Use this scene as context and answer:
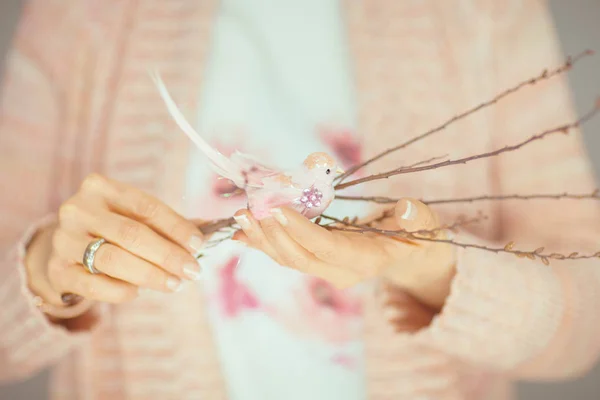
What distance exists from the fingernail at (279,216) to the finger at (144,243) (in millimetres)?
94

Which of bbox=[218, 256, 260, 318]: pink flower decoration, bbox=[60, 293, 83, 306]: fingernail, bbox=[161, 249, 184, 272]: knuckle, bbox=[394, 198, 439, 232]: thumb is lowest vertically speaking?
bbox=[394, 198, 439, 232]: thumb

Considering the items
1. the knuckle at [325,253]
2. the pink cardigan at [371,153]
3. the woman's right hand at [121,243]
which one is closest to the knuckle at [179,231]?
the woman's right hand at [121,243]

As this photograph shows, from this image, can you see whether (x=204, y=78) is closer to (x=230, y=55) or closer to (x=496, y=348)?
(x=230, y=55)

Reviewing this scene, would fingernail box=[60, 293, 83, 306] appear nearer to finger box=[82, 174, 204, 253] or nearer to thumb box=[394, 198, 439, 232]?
finger box=[82, 174, 204, 253]

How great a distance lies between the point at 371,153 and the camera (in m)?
0.57

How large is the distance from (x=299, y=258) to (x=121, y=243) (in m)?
0.14

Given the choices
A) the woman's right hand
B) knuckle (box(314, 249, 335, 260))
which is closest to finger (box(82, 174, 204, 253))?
the woman's right hand

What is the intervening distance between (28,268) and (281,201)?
1.07 ft

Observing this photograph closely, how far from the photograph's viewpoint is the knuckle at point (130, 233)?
0.38 m

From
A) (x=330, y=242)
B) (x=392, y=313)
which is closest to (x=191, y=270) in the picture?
(x=330, y=242)

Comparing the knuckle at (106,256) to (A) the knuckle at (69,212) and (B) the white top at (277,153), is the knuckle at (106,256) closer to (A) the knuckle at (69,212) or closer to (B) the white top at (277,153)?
(A) the knuckle at (69,212)

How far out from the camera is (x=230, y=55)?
62 centimetres

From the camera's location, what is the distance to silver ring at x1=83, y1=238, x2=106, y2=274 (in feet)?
1.31

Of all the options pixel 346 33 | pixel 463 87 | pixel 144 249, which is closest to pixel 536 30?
pixel 463 87
